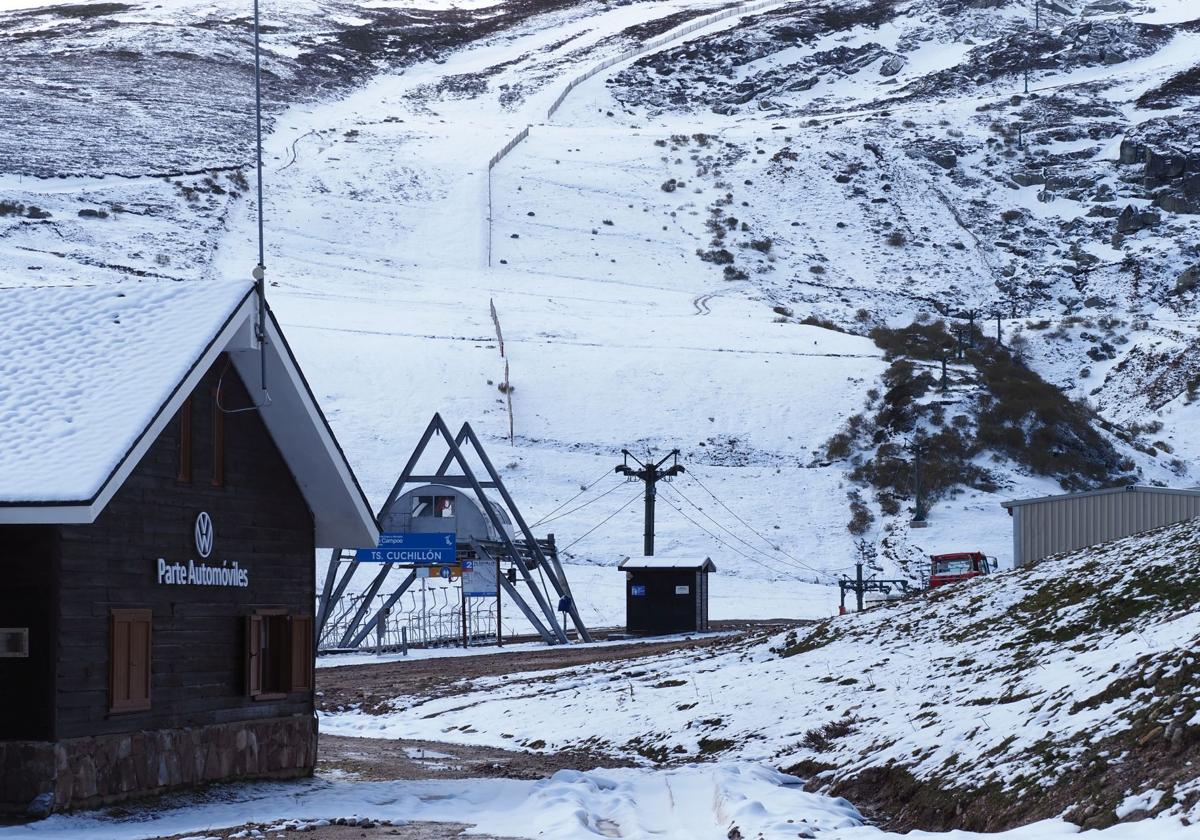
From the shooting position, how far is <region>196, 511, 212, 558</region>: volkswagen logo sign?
1672 cm

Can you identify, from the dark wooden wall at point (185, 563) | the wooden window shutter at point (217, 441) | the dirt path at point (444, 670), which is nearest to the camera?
the dark wooden wall at point (185, 563)

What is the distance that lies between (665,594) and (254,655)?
2804 cm

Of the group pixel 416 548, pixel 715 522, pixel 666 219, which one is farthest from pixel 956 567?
pixel 666 219

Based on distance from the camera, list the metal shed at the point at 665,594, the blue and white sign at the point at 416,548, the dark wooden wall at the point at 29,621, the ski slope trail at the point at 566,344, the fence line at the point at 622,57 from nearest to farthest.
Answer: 1. the dark wooden wall at the point at 29,621
2. the blue and white sign at the point at 416,548
3. the metal shed at the point at 665,594
4. the ski slope trail at the point at 566,344
5. the fence line at the point at 622,57

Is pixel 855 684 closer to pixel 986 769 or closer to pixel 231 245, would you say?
pixel 986 769

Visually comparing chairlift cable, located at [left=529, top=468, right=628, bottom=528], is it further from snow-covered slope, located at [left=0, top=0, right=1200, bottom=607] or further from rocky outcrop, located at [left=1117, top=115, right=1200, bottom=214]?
rocky outcrop, located at [left=1117, top=115, right=1200, bottom=214]

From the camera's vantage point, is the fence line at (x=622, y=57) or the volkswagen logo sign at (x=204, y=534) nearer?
the volkswagen logo sign at (x=204, y=534)

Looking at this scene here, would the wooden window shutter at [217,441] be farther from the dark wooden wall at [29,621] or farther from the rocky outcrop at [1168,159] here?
the rocky outcrop at [1168,159]

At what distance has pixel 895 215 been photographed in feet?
378

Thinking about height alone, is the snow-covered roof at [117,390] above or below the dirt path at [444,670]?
above

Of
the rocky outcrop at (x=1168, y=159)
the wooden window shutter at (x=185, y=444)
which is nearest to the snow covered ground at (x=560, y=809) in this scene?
the wooden window shutter at (x=185, y=444)

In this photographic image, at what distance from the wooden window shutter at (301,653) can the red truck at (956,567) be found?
3022 cm

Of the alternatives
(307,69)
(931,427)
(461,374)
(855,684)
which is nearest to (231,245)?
(461,374)

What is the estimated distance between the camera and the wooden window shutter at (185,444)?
16.4 meters
